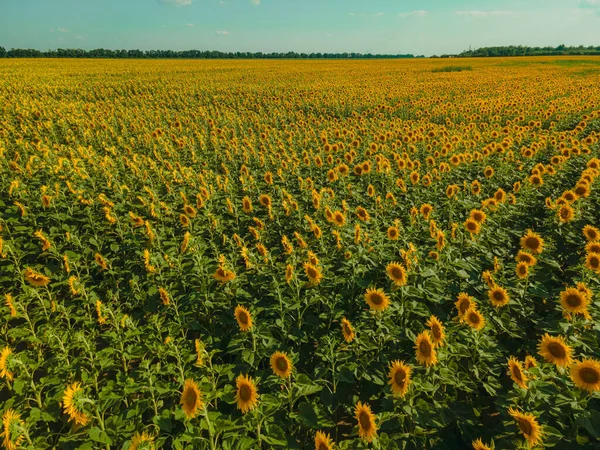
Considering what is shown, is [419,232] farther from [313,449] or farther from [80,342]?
[80,342]

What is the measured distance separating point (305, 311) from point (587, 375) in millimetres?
2584

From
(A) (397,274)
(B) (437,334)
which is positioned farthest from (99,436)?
(A) (397,274)

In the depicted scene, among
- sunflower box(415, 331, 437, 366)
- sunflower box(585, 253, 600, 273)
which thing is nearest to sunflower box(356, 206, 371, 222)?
sunflower box(415, 331, 437, 366)

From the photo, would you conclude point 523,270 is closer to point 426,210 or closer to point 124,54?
point 426,210

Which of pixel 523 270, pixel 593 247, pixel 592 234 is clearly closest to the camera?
pixel 523 270

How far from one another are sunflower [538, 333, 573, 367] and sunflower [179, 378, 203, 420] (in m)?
2.90

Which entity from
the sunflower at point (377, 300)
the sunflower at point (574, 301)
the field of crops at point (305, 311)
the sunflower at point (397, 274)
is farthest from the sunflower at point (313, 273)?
the sunflower at point (574, 301)

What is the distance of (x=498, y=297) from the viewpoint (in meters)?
3.48

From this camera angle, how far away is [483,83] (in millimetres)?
25875

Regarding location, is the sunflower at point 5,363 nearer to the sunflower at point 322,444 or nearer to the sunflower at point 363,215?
the sunflower at point 322,444

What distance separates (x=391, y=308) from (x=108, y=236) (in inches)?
196

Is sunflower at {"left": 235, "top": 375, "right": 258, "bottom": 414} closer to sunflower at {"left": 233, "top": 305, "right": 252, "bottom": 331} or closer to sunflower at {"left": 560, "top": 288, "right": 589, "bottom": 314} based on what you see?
sunflower at {"left": 233, "top": 305, "right": 252, "bottom": 331}

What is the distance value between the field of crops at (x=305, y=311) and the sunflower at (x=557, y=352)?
0.05 feet

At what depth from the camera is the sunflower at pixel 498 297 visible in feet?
11.3
